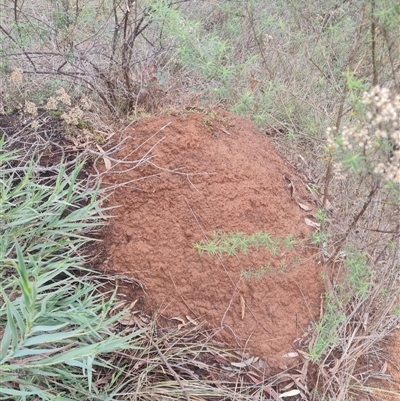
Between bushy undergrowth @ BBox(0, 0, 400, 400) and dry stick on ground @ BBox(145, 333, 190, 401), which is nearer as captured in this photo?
bushy undergrowth @ BBox(0, 0, 400, 400)

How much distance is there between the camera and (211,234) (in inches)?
87.4

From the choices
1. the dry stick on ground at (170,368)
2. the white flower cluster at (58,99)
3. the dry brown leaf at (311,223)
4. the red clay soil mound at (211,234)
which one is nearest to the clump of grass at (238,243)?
the red clay soil mound at (211,234)

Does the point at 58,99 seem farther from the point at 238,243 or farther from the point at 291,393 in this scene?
the point at 291,393

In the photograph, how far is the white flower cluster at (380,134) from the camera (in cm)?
Answer: 151

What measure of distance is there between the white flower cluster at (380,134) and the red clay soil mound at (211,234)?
2.33ft

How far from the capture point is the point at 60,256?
206 cm

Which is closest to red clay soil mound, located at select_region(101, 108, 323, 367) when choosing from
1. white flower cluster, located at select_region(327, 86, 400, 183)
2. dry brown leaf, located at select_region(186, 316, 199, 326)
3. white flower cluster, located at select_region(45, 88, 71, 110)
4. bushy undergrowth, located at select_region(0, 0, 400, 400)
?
dry brown leaf, located at select_region(186, 316, 199, 326)

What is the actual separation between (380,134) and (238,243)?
856 mm

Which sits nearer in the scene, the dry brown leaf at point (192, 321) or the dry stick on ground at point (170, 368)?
the dry stick on ground at point (170, 368)

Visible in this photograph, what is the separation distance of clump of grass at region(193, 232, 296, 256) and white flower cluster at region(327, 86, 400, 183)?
68 centimetres

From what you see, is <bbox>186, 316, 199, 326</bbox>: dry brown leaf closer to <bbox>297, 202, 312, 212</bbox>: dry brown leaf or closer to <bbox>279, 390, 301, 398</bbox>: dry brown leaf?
<bbox>279, 390, 301, 398</bbox>: dry brown leaf

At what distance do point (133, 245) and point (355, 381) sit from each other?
3.91ft

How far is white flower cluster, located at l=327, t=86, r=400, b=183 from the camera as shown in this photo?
59.4 inches

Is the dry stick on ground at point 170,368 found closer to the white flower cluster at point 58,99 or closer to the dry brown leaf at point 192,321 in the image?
the dry brown leaf at point 192,321
